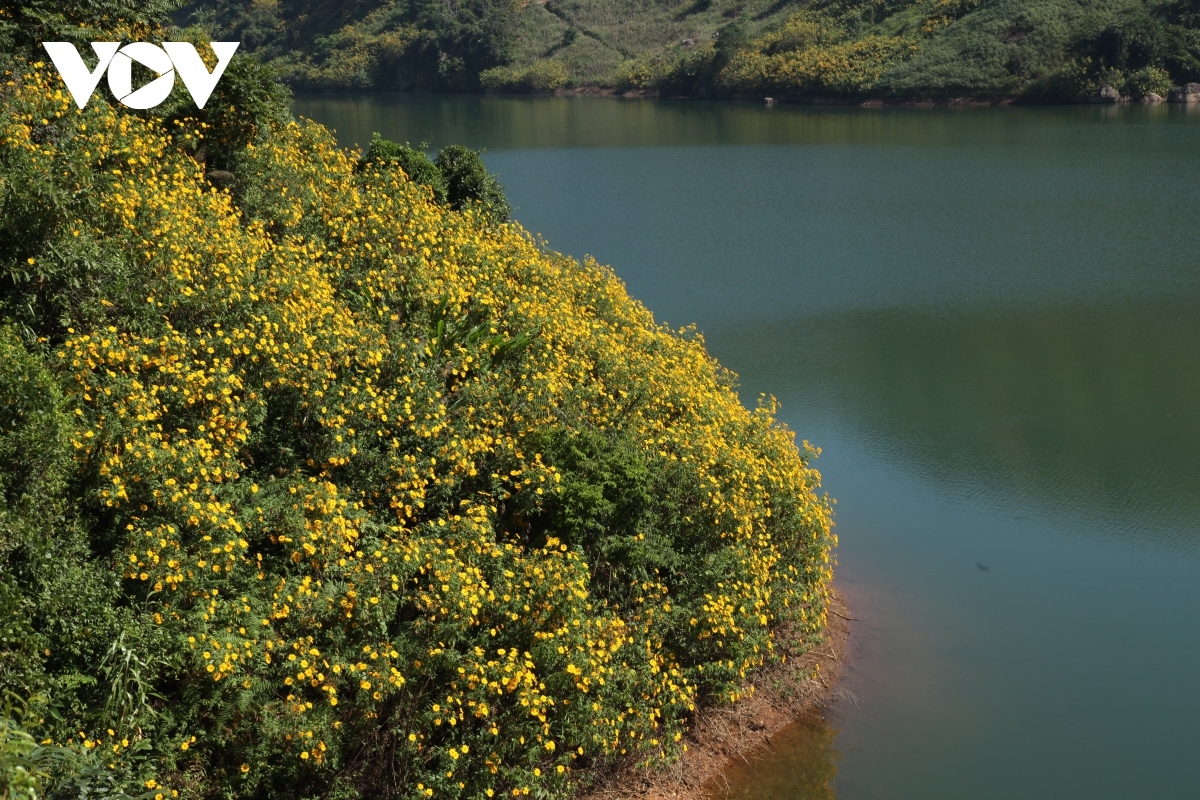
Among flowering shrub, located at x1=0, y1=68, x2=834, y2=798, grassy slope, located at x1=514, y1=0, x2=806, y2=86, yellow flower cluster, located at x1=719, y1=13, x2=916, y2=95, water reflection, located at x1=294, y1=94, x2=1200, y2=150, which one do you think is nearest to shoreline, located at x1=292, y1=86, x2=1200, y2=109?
yellow flower cluster, located at x1=719, y1=13, x2=916, y2=95

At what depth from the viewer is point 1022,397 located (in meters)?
16.5

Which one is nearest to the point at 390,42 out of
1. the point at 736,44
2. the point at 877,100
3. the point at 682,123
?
the point at 736,44

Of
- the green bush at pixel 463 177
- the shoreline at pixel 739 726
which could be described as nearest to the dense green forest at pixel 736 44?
the green bush at pixel 463 177

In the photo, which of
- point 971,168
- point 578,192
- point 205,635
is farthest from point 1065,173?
point 205,635

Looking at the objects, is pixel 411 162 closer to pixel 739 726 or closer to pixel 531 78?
pixel 739 726

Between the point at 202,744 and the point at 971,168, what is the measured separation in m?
30.9

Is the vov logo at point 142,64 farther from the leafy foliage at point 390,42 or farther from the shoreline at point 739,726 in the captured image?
the leafy foliage at point 390,42

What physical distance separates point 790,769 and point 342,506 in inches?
174

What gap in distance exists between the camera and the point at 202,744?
6.71 metres

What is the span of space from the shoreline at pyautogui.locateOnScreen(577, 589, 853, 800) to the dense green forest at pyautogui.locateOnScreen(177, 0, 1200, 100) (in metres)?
35.4

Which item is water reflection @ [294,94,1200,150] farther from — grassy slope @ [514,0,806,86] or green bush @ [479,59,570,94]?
grassy slope @ [514,0,806,86]

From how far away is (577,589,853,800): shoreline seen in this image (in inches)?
327

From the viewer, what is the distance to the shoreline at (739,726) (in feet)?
27.2

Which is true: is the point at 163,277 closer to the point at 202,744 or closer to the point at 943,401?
the point at 202,744
